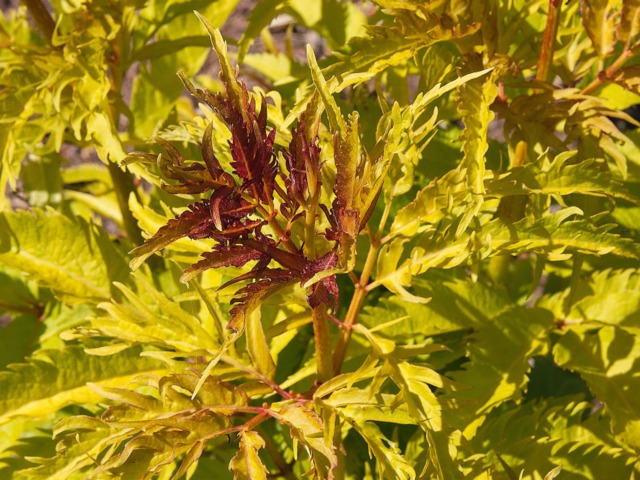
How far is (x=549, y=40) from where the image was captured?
91cm

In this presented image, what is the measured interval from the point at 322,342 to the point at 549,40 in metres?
0.48

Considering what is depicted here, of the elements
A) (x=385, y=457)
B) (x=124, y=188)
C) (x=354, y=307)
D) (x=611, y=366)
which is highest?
(x=124, y=188)

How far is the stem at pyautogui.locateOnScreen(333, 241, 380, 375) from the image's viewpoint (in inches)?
32.8

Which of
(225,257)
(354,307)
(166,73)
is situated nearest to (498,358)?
(354,307)

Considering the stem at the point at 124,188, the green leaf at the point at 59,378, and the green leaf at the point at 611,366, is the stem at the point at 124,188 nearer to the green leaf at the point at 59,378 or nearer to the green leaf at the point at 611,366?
the green leaf at the point at 59,378

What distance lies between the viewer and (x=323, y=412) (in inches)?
30.3

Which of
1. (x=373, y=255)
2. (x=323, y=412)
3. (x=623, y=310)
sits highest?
(x=373, y=255)

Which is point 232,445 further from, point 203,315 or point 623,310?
point 623,310

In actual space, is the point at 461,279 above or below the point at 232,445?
above

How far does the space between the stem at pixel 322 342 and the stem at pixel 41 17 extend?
71cm

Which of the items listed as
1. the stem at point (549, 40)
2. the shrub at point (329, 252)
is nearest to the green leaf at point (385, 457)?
the shrub at point (329, 252)

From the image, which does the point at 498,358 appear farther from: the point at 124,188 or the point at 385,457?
the point at 124,188

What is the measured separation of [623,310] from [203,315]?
0.62 m

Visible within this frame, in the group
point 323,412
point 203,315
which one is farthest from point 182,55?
point 323,412
